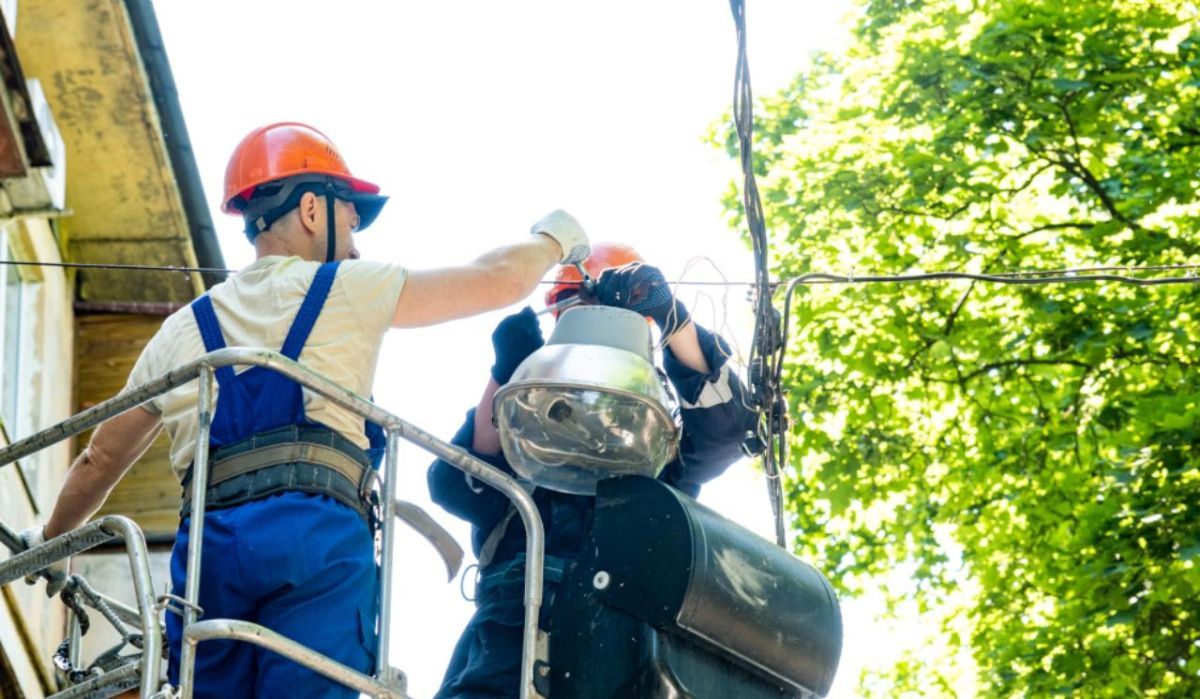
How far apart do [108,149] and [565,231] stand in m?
5.27

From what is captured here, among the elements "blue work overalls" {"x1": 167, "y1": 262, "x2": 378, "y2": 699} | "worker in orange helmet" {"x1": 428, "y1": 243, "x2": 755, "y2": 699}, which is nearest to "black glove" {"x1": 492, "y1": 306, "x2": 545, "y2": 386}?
"worker in orange helmet" {"x1": 428, "y1": 243, "x2": 755, "y2": 699}

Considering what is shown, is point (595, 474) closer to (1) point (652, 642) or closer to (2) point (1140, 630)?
(1) point (652, 642)

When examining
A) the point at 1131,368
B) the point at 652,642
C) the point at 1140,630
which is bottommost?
the point at 1140,630

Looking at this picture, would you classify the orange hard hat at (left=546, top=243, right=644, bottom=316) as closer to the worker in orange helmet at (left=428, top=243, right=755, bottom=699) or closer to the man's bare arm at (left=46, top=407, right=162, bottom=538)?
the worker in orange helmet at (left=428, top=243, right=755, bottom=699)

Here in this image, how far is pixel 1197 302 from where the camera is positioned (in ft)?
35.8

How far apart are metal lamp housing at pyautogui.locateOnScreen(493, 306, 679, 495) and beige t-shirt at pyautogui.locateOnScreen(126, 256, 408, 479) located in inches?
18.7

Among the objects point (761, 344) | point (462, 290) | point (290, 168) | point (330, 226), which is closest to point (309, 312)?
point (462, 290)

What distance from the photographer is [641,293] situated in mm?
5707

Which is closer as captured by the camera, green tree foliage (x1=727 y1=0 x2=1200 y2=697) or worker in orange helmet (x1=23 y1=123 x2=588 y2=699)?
worker in orange helmet (x1=23 y1=123 x2=588 y2=699)

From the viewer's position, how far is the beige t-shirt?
15.6ft

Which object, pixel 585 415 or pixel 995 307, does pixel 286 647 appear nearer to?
pixel 585 415

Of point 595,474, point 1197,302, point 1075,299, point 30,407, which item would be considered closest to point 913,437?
point 1075,299

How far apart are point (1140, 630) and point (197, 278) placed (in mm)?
4891

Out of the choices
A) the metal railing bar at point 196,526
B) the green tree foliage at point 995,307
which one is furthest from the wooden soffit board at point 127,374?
the metal railing bar at point 196,526
